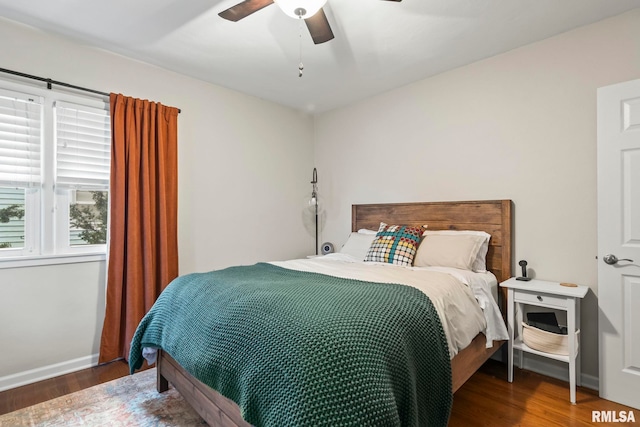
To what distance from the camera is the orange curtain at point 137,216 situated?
2.52 m

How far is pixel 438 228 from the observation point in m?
2.96

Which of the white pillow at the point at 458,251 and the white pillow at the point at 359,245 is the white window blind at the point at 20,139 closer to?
the white pillow at the point at 359,245

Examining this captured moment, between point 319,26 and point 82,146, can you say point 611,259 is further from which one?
point 82,146

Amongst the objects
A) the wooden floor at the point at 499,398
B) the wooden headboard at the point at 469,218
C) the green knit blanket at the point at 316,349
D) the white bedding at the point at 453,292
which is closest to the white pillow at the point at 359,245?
the wooden headboard at the point at 469,218

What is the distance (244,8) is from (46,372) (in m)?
2.88

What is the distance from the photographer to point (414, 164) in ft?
10.5

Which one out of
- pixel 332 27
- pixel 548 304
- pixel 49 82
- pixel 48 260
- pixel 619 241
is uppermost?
pixel 332 27

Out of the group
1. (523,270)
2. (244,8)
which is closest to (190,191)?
(244,8)

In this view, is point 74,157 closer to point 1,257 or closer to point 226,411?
point 1,257

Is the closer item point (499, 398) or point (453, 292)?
point (453, 292)

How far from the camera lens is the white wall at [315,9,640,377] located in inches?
87.0

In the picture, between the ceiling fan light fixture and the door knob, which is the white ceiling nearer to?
the ceiling fan light fixture

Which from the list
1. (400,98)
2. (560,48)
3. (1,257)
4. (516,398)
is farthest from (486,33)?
(1,257)

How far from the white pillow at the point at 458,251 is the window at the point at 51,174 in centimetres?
273
